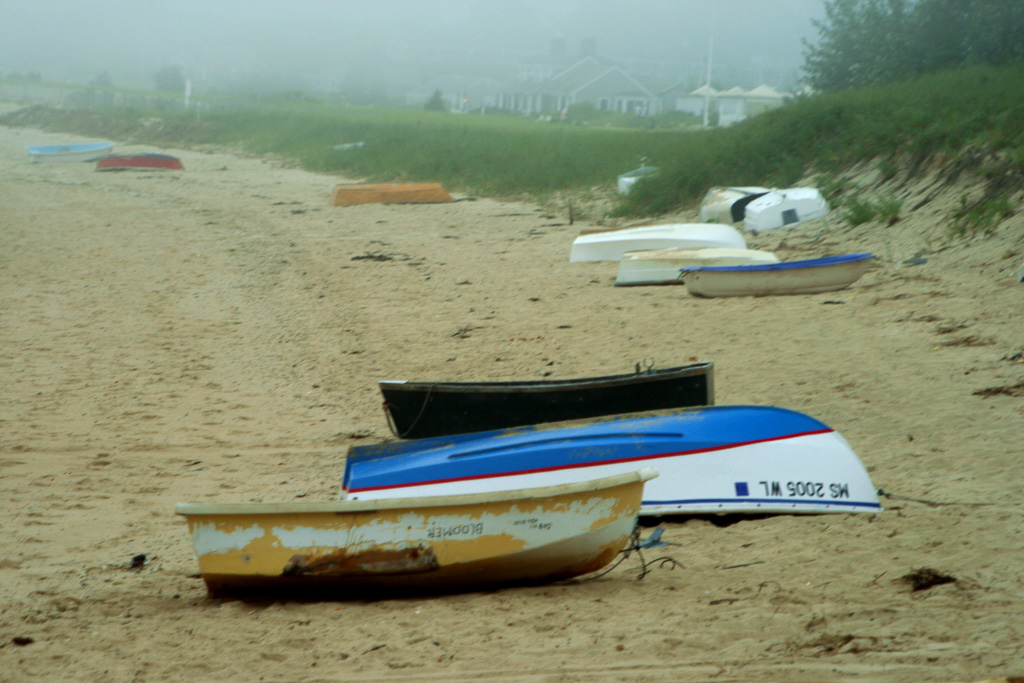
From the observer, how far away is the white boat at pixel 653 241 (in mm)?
12591

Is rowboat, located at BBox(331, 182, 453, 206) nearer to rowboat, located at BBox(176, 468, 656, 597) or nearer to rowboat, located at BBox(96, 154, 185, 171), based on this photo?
rowboat, located at BBox(96, 154, 185, 171)

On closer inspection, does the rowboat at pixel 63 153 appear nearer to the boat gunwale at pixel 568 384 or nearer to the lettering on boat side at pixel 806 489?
the boat gunwale at pixel 568 384

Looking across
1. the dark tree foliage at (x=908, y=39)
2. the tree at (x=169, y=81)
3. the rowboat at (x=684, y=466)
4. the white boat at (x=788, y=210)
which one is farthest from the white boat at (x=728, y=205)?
the tree at (x=169, y=81)

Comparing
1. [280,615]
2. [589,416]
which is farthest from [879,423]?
[280,615]

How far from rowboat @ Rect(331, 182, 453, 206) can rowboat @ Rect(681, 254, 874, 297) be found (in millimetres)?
11994

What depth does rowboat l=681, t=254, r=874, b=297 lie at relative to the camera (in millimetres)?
9898

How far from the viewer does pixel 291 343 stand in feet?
31.4

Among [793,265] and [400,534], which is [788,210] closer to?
[793,265]

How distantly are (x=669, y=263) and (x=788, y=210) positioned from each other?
12.2 ft

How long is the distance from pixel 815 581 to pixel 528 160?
2068 cm

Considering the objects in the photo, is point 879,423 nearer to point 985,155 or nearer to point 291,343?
point 291,343

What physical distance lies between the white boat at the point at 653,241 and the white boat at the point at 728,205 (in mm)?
1886

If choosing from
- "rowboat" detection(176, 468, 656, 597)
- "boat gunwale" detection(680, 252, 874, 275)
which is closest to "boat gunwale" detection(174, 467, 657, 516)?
"rowboat" detection(176, 468, 656, 597)

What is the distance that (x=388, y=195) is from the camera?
21.1 metres
